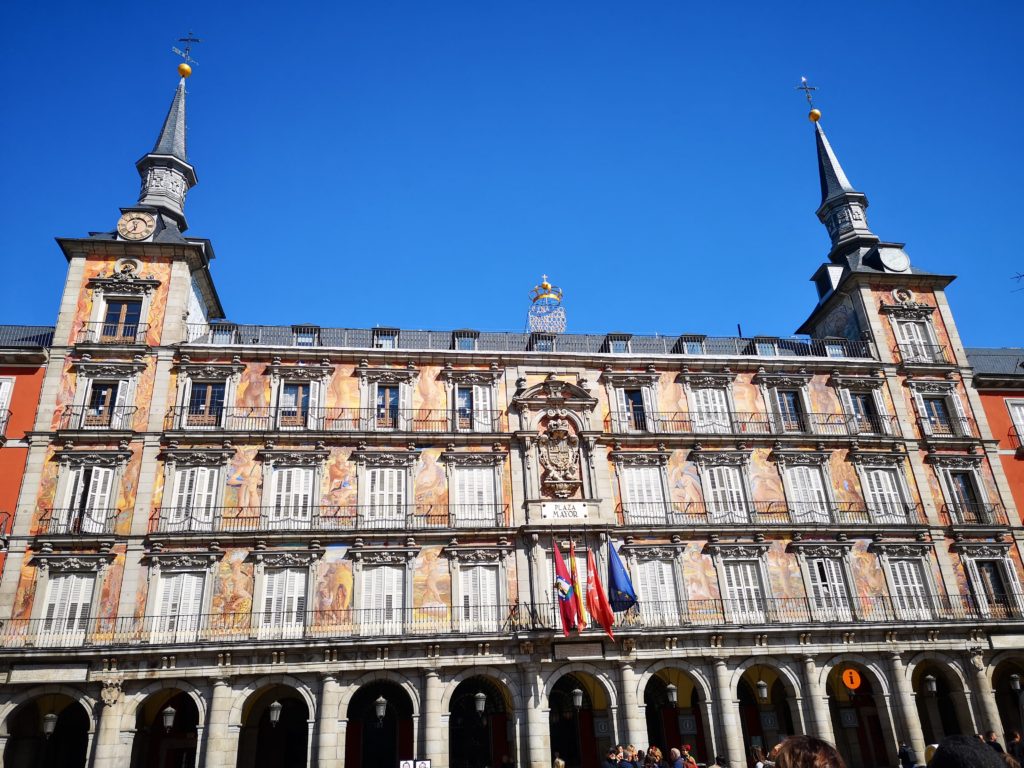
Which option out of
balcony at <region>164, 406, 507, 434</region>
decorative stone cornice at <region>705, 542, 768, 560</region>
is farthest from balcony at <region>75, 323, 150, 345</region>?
decorative stone cornice at <region>705, 542, 768, 560</region>

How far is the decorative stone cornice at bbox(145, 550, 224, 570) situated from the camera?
27.8 metres

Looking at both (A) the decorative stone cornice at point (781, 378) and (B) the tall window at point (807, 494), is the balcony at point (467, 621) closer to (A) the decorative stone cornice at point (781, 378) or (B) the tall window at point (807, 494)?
(B) the tall window at point (807, 494)

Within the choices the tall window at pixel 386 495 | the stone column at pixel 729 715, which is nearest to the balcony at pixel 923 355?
the stone column at pixel 729 715

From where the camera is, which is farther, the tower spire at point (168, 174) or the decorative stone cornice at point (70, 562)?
the tower spire at point (168, 174)

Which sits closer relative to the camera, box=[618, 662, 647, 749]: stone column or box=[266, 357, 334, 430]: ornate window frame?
box=[618, 662, 647, 749]: stone column

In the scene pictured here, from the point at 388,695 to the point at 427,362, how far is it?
13879 millimetres

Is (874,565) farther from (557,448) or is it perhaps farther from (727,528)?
(557,448)

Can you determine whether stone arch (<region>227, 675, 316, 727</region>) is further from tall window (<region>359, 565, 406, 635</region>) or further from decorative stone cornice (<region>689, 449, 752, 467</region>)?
decorative stone cornice (<region>689, 449, 752, 467</region>)

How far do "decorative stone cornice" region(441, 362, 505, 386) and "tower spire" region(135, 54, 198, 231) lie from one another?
16015 millimetres

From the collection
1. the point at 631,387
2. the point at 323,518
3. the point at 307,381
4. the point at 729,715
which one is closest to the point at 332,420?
the point at 307,381

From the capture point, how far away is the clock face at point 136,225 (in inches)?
1310

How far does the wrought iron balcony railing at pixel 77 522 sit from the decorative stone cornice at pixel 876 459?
103 ft

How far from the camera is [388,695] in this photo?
2931 centimetres

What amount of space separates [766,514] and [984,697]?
10745 millimetres
